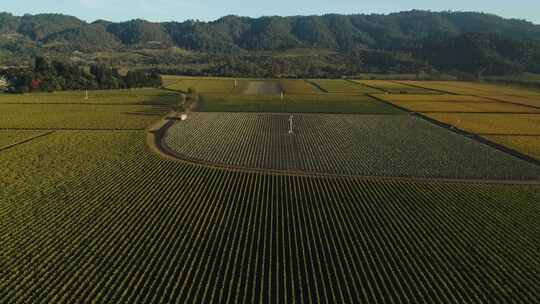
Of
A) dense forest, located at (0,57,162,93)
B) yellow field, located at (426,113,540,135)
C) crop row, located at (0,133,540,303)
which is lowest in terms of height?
crop row, located at (0,133,540,303)

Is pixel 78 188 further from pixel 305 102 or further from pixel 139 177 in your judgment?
pixel 305 102

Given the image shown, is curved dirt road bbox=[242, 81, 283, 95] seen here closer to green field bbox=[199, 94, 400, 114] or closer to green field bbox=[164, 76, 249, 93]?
green field bbox=[164, 76, 249, 93]

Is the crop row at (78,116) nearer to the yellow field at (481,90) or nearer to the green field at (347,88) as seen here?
the green field at (347,88)

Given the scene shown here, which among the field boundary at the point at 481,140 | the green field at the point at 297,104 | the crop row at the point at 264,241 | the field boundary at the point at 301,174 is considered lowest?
the crop row at the point at 264,241

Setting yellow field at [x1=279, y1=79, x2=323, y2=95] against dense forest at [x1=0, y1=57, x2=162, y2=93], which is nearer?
dense forest at [x1=0, y1=57, x2=162, y2=93]

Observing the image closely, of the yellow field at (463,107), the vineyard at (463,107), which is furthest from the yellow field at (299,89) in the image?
the yellow field at (463,107)

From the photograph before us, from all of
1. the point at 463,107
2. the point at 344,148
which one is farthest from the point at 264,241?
the point at 463,107

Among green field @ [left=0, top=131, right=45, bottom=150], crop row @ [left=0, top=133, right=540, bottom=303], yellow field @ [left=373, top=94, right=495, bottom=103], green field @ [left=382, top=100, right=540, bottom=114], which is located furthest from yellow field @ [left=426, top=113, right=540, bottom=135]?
green field @ [left=0, top=131, right=45, bottom=150]
